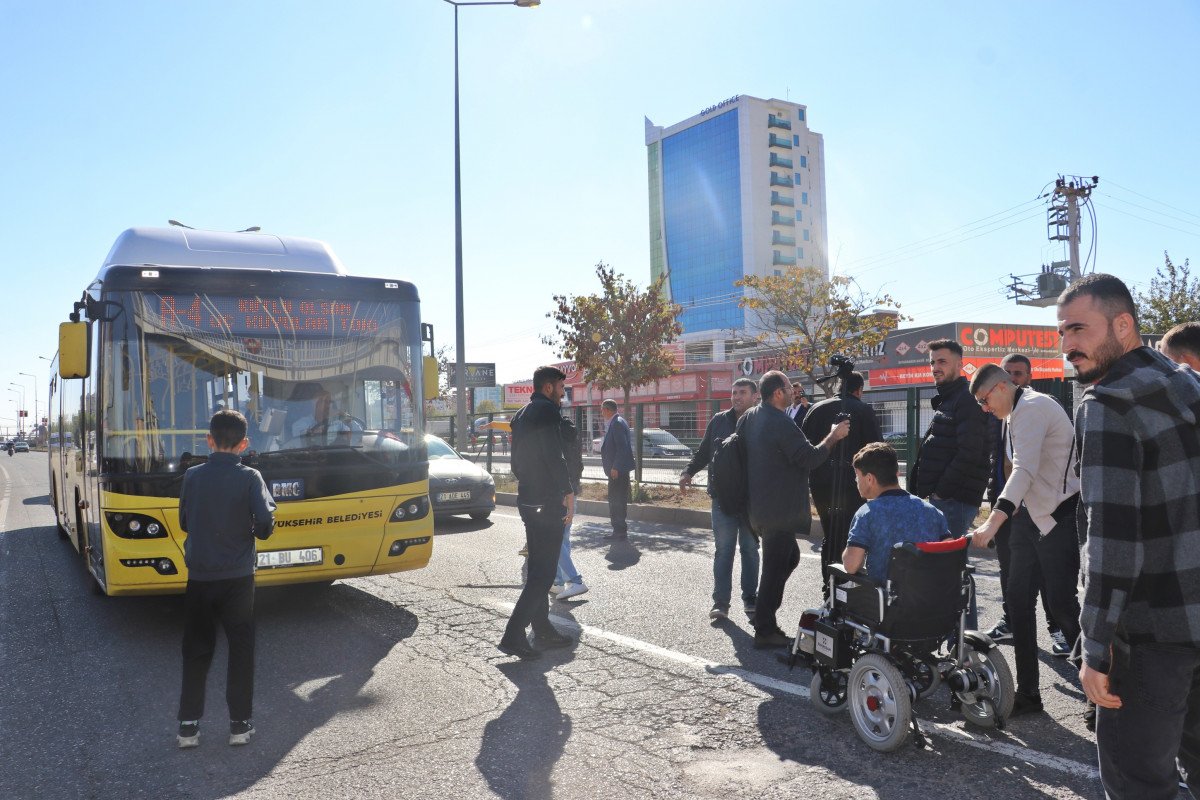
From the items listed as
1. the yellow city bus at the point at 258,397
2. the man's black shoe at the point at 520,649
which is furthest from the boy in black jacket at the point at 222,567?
the yellow city bus at the point at 258,397

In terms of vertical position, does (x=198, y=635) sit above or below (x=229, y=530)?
below

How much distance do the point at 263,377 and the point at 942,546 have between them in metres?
4.84

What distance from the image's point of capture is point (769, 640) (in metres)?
5.70

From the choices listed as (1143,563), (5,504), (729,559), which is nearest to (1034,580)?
(729,559)

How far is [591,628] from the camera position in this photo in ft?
21.3

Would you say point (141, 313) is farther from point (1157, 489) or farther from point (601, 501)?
point (601, 501)

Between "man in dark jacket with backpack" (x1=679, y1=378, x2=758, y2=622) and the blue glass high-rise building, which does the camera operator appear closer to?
"man in dark jacket with backpack" (x1=679, y1=378, x2=758, y2=622)

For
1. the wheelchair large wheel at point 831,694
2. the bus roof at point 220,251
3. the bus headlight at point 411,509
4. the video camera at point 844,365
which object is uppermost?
the bus roof at point 220,251

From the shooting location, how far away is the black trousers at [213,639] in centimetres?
425

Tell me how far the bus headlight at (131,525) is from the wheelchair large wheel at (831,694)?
14.6 feet

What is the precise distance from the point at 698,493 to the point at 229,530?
40.5 feet

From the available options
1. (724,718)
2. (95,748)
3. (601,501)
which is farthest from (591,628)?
(601,501)

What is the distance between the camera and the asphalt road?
374 centimetres

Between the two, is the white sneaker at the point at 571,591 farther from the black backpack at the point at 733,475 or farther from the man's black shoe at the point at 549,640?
the black backpack at the point at 733,475
